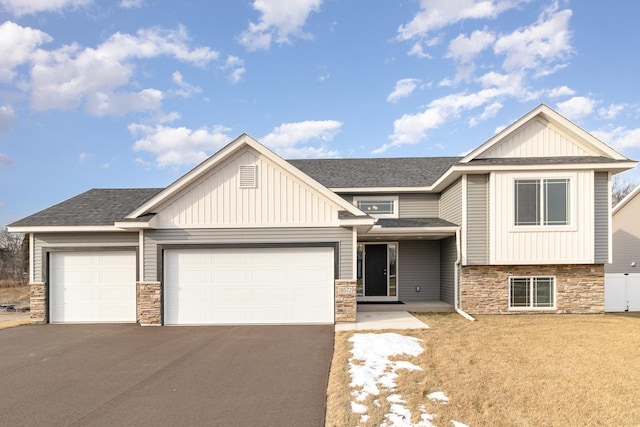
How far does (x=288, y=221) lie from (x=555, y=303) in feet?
28.2

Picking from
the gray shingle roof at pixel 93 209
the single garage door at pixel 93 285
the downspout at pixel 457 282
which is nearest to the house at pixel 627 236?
the downspout at pixel 457 282

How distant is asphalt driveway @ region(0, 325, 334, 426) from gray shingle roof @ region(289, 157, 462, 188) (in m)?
6.33

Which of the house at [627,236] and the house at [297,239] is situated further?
the house at [627,236]

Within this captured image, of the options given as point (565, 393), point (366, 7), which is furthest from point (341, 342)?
point (366, 7)

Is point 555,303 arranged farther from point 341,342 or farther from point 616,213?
point 616,213

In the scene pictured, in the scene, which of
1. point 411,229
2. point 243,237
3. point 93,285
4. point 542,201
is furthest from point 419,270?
point 93,285

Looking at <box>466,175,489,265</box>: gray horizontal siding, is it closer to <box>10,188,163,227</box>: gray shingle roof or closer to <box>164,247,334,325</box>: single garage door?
<box>164,247,334,325</box>: single garage door

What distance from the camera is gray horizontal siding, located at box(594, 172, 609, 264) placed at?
36.4 ft

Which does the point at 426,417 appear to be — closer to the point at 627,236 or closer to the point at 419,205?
the point at 419,205

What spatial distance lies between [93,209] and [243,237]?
209 inches

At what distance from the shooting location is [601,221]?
1112cm

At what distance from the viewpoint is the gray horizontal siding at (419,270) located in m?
13.8

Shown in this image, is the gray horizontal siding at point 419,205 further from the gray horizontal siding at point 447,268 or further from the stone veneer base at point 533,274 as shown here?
the stone veneer base at point 533,274

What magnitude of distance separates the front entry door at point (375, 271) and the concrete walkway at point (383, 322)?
7.09 ft
